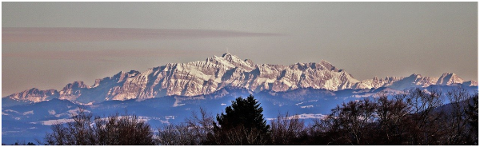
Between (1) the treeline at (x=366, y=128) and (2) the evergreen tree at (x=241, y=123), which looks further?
(2) the evergreen tree at (x=241, y=123)

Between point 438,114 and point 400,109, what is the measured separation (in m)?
3.71

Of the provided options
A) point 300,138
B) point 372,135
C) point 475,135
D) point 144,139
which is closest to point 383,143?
point 372,135

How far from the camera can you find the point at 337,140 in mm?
51188

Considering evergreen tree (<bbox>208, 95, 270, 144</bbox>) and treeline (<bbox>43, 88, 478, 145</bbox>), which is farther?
evergreen tree (<bbox>208, 95, 270, 144</bbox>)

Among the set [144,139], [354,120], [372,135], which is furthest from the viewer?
[144,139]

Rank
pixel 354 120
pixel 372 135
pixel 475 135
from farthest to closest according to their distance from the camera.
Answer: pixel 354 120 → pixel 372 135 → pixel 475 135

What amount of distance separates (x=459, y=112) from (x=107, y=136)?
87.7ft

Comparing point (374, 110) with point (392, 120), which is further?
point (374, 110)

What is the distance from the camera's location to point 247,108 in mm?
62969

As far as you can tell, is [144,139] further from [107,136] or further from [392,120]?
[392,120]

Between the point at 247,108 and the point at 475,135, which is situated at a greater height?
the point at 247,108

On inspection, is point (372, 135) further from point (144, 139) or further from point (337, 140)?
point (144, 139)

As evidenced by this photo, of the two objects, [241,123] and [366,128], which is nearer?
[366,128]

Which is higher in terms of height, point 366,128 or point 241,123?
point 241,123
